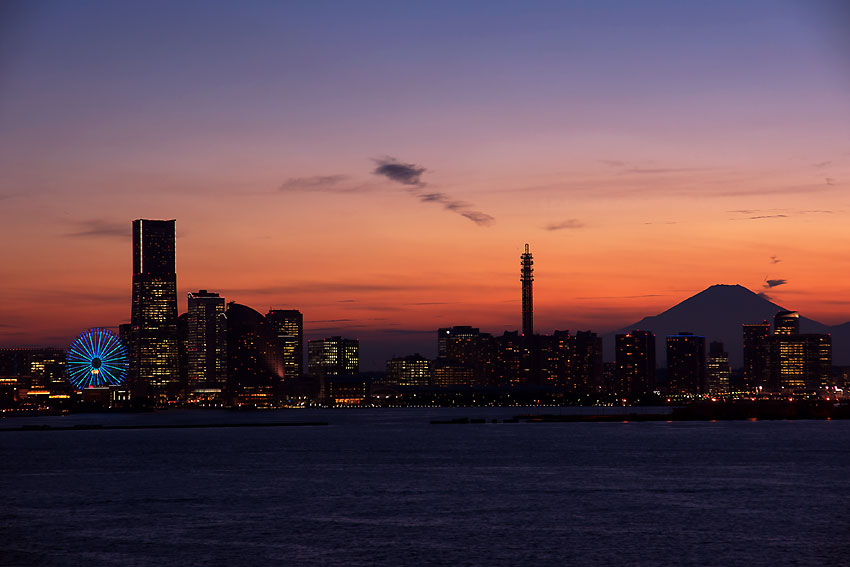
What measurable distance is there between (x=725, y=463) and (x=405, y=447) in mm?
55140

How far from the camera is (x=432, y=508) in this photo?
244 feet

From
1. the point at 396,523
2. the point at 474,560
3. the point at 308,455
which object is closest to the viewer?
the point at 474,560

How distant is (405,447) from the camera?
157125mm

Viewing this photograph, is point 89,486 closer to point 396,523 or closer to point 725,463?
point 396,523

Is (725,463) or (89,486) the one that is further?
(725,463)

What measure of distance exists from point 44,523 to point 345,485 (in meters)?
31.6

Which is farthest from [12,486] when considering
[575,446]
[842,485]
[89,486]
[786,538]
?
[575,446]

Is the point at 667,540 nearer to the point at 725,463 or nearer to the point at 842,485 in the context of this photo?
the point at 842,485

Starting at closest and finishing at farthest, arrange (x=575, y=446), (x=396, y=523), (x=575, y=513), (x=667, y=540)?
(x=667, y=540) < (x=396, y=523) < (x=575, y=513) < (x=575, y=446)

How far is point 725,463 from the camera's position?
11669 cm

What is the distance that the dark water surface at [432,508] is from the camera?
5522cm

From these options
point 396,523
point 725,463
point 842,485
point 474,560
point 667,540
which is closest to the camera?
point 474,560

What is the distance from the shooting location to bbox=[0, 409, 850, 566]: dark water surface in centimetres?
5522

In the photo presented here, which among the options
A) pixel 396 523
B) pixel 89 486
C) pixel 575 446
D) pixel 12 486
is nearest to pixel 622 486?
pixel 396 523
